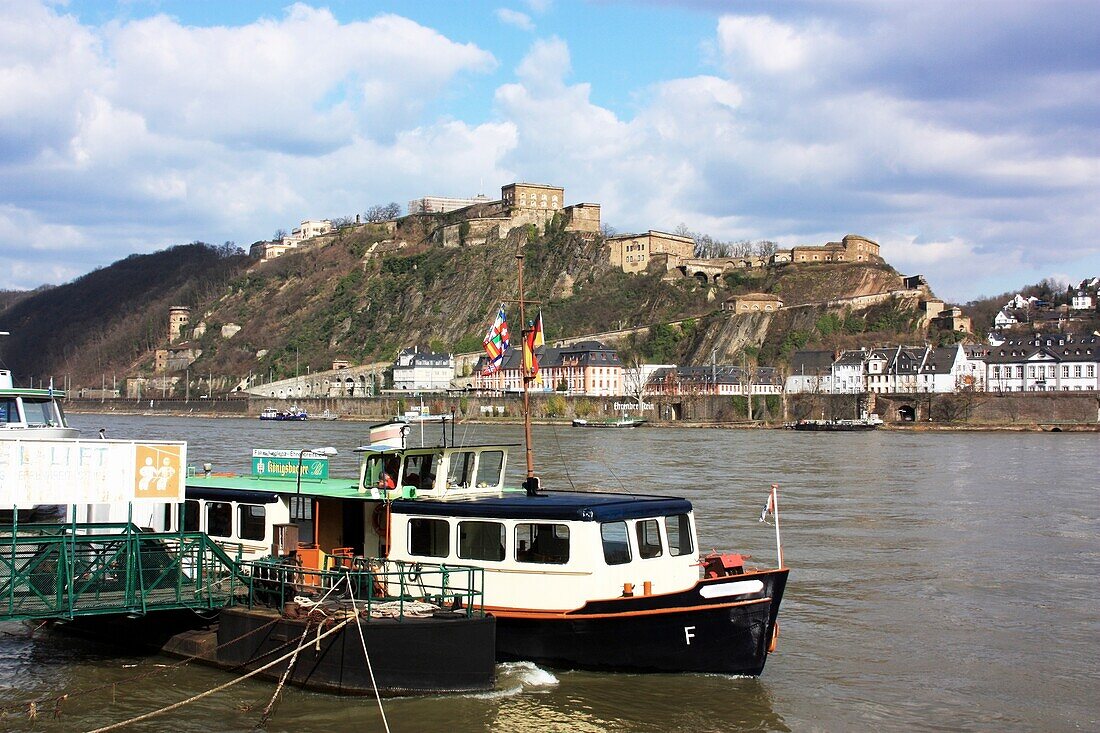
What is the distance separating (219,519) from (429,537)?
4450mm

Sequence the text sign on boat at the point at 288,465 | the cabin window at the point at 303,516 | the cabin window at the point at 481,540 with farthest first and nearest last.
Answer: the text sign on boat at the point at 288,465 → the cabin window at the point at 303,516 → the cabin window at the point at 481,540

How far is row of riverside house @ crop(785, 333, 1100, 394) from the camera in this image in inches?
4328

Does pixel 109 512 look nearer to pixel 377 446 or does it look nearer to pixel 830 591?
pixel 377 446

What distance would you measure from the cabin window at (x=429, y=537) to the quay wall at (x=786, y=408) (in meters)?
75.6

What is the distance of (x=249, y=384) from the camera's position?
583 ft

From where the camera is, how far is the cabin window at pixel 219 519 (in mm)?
18578

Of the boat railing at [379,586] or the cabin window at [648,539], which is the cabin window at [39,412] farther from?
the cabin window at [648,539]

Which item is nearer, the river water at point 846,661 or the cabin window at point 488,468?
the river water at point 846,661

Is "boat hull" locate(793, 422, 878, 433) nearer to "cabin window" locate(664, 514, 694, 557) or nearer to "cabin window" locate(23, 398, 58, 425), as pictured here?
"cabin window" locate(23, 398, 58, 425)

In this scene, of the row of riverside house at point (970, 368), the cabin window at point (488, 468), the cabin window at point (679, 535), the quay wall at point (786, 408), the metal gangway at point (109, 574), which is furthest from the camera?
the row of riverside house at point (970, 368)

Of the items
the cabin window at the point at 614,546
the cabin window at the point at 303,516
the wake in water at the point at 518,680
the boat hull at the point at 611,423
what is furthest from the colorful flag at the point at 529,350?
the boat hull at the point at 611,423

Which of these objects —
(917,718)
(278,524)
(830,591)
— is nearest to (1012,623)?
(830,591)

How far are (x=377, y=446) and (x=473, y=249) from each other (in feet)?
552

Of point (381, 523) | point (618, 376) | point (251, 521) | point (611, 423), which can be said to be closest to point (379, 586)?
point (381, 523)
